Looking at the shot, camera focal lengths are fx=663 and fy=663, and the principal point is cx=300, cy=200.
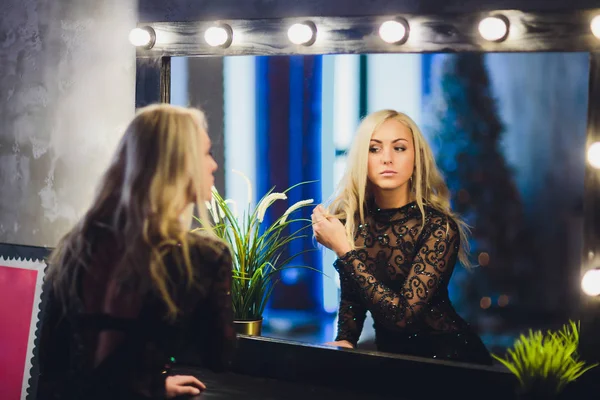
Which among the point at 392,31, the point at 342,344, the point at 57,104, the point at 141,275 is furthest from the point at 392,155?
the point at 57,104

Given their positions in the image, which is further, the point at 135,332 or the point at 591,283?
the point at 591,283

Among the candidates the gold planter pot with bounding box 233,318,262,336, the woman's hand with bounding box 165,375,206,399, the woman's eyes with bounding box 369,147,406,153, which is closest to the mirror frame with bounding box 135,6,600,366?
the woman's eyes with bounding box 369,147,406,153

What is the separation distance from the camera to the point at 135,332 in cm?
125

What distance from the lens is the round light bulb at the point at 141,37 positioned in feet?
7.87

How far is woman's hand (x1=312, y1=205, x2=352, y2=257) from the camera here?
203cm

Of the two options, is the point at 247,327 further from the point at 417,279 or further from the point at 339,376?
the point at 417,279

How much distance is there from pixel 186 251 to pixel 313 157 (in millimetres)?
1011

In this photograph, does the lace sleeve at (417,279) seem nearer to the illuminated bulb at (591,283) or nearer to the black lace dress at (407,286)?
the black lace dress at (407,286)

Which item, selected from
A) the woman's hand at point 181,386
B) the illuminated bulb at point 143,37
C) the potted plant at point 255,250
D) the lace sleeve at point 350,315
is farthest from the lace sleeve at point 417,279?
the illuminated bulb at point 143,37

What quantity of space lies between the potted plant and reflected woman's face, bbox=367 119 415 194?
0.96ft

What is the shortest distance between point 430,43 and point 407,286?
0.74 m

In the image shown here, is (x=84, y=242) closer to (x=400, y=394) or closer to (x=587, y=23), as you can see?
(x=400, y=394)

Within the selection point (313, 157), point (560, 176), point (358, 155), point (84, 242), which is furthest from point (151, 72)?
point (560, 176)

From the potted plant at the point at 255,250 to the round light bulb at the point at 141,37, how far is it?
612 mm
